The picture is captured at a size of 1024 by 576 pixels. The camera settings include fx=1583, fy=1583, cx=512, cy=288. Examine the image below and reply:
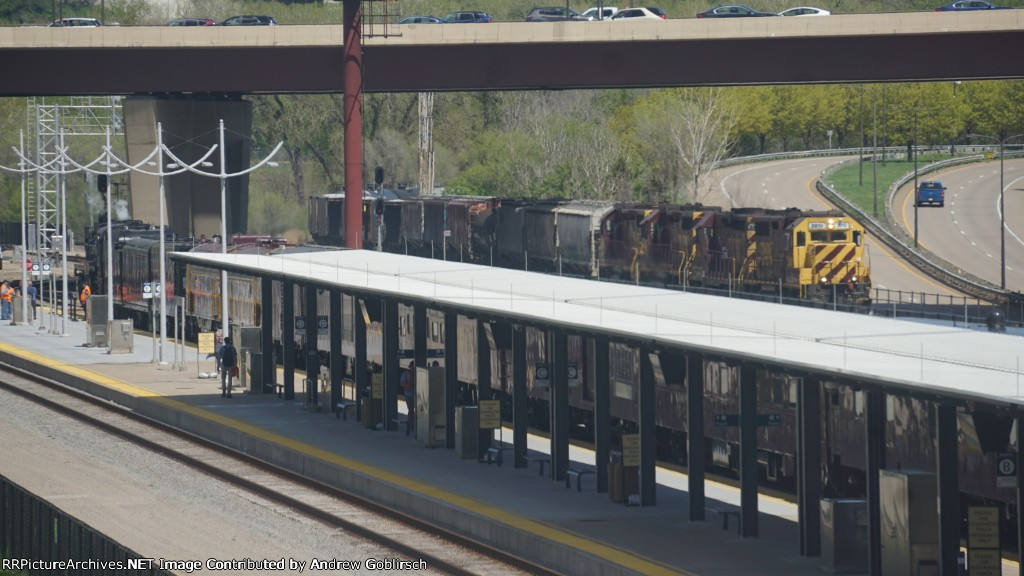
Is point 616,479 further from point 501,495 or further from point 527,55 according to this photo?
point 527,55

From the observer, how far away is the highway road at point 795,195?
73.2m

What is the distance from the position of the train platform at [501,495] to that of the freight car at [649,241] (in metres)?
9.64

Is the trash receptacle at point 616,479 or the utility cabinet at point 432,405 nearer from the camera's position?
the trash receptacle at point 616,479

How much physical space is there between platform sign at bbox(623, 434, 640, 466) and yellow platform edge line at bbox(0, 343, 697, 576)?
215 centimetres

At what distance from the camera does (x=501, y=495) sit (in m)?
27.3

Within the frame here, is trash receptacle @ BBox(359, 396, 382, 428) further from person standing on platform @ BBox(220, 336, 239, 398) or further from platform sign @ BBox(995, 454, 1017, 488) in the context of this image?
platform sign @ BBox(995, 454, 1017, 488)

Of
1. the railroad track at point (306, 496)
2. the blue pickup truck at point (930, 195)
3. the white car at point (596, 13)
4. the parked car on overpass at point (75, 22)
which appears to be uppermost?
the white car at point (596, 13)

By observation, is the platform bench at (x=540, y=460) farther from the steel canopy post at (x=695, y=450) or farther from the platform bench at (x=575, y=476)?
the steel canopy post at (x=695, y=450)

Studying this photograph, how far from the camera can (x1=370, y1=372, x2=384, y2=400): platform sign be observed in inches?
1384

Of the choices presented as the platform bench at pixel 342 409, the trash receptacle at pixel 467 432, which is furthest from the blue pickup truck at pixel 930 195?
the trash receptacle at pixel 467 432

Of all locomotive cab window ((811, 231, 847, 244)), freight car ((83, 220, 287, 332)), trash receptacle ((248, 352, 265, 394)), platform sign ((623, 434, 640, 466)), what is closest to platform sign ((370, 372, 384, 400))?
trash receptacle ((248, 352, 265, 394))

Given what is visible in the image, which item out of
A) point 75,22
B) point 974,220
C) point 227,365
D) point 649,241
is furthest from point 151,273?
point 974,220

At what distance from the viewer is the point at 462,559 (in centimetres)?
2358

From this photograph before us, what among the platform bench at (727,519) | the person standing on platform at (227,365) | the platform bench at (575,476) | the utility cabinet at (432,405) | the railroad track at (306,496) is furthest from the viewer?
the person standing on platform at (227,365)
